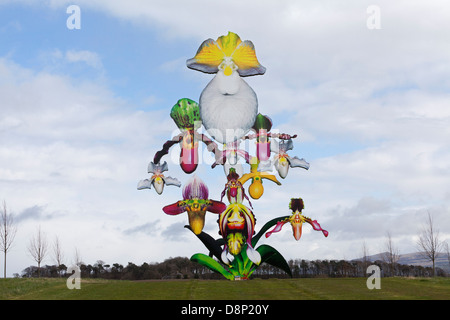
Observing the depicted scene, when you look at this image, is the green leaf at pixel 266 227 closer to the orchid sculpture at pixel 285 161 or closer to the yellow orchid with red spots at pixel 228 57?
the orchid sculpture at pixel 285 161

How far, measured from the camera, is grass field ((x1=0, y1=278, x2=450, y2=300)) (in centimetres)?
1544

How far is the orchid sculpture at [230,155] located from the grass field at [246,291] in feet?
4.06

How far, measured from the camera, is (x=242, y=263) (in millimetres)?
19219

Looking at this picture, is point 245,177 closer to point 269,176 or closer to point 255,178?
point 255,178

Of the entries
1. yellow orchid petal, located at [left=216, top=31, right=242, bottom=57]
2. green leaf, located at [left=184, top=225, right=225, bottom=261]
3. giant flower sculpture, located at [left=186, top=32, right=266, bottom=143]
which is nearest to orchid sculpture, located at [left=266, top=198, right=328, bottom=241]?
green leaf, located at [left=184, top=225, right=225, bottom=261]

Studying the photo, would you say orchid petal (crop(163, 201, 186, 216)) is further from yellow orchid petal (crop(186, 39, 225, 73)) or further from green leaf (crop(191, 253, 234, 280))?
yellow orchid petal (crop(186, 39, 225, 73))

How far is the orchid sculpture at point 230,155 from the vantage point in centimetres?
1881

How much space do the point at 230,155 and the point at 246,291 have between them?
207 inches

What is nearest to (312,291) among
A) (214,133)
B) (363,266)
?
(214,133)

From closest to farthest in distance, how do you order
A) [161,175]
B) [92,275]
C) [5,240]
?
[161,175]
[5,240]
[92,275]
